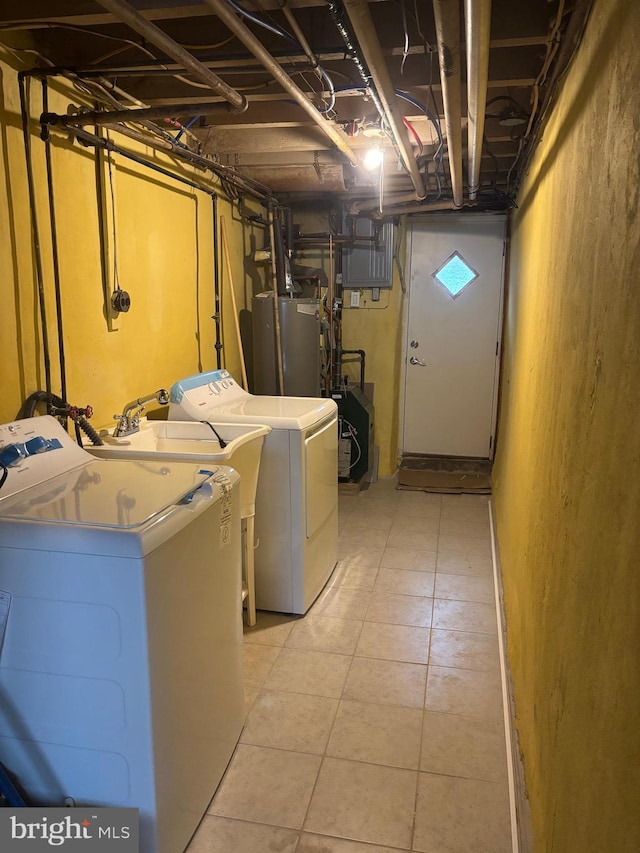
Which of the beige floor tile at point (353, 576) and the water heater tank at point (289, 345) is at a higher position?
the water heater tank at point (289, 345)

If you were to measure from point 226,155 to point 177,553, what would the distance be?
2.71 m

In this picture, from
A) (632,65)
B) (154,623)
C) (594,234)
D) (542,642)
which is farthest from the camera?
(542,642)

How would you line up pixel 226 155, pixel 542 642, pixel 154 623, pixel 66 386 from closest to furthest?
1. pixel 154 623
2. pixel 542 642
3. pixel 66 386
4. pixel 226 155

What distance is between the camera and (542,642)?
1633 mm

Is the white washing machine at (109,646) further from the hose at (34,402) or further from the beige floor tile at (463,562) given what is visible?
the beige floor tile at (463,562)

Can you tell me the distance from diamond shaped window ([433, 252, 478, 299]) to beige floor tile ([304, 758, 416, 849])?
3.88 m

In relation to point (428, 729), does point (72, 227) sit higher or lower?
higher

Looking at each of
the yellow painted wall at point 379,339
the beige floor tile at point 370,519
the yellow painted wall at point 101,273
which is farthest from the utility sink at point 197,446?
the yellow painted wall at point 379,339

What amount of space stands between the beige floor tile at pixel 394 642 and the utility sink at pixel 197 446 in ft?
2.53

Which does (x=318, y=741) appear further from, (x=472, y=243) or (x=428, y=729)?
(x=472, y=243)

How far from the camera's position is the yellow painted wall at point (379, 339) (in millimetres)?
5082

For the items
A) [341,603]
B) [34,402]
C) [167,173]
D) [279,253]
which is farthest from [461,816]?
[279,253]

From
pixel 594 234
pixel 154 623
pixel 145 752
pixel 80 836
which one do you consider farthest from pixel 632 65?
pixel 80 836

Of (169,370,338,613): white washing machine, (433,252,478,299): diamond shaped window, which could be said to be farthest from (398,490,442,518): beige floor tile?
(433,252,478,299): diamond shaped window
